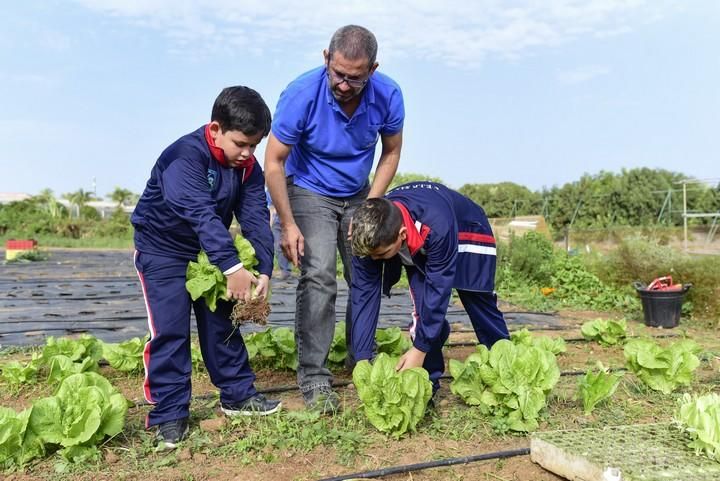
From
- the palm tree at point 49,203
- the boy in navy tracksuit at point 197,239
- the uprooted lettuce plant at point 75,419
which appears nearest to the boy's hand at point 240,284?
the boy in navy tracksuit at point 197,239

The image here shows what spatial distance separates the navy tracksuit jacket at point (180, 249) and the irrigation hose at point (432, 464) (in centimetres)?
88

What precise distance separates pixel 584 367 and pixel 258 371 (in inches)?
85.2

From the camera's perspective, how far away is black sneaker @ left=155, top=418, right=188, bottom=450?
2719 mm

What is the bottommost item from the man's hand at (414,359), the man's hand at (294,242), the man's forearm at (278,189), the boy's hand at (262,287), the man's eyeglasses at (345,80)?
the man's hand at (414,359)

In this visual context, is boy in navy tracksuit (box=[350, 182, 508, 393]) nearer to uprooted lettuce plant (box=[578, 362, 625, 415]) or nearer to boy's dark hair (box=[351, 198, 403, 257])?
boy's dark hair (box=[351, 198, 403, 257])

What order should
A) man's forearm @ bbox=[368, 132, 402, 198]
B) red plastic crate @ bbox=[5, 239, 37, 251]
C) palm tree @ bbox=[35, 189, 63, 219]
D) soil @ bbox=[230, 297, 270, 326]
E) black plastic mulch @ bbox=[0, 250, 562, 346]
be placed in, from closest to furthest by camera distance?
soil @ bbox=[230, 297, 270, 326] → man's forearm @ bbox=[368, 132, 402, 198] → black plastic mulch @ bbox=[0, 250, 562, 346] → red plastic crate @ bbox=[5, 239, 37, 251] → palm tree @ bbox=[35, 189, 63, 219]

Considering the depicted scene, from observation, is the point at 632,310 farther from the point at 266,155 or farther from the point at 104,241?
the point at 104,241

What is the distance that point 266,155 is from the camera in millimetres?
3287

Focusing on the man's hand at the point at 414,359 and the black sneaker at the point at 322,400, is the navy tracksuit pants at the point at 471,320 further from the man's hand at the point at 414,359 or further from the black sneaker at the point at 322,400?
the black sneaker at the point at 322,400

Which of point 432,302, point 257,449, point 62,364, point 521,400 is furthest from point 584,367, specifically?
point 62,364

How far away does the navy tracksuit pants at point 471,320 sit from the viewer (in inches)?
124

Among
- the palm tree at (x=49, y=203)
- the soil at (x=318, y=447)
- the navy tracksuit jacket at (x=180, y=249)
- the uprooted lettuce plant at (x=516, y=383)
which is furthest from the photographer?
the palm tree at (x=49, y=203)

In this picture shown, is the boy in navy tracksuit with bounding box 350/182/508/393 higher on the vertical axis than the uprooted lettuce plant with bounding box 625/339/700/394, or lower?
higher

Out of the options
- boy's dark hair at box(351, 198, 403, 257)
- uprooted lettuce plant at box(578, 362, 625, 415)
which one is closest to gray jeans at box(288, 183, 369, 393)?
boy's dark hair at box(351, 198, 403, 257)
